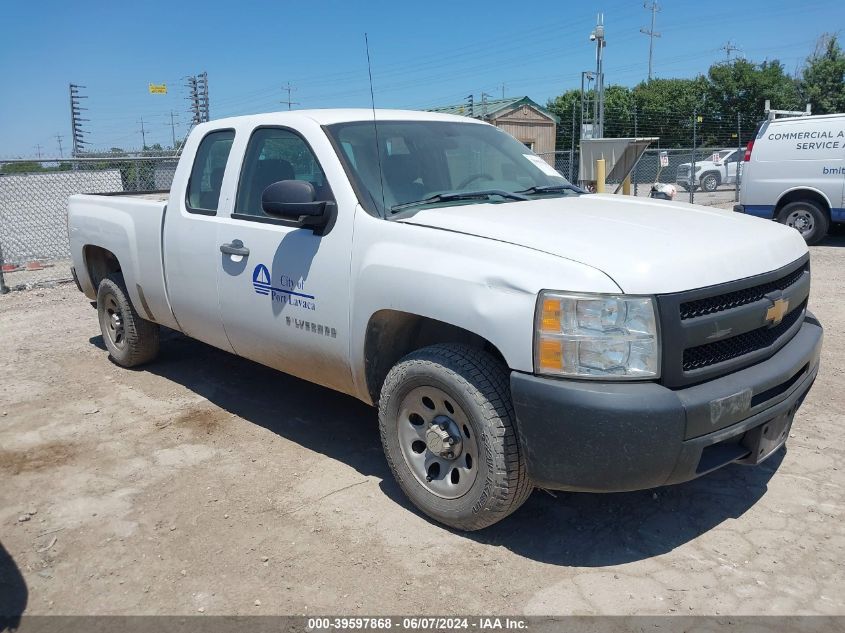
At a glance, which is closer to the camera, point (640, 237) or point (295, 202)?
point (640, 237)

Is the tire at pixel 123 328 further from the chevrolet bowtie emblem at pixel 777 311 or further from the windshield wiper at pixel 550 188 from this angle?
the chevrolet bowtie emblem at pixel 777 311

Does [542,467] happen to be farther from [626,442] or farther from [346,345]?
[346,345]

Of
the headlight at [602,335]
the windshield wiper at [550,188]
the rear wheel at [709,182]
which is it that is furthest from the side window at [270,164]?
the rear wheel at [709,182]

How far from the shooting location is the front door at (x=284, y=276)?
3688 millimetres

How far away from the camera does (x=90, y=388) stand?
18.7 feet

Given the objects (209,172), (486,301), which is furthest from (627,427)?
(209,172)

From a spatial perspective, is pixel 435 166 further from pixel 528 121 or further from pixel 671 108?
pixel 671 108

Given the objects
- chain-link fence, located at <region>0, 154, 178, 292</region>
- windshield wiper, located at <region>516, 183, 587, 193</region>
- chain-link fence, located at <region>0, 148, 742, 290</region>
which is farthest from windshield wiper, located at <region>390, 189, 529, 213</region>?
chain-link fence, located at <region>0, 154, 178, 292</region>

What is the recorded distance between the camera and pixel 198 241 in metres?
4.58

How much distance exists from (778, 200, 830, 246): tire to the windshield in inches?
342

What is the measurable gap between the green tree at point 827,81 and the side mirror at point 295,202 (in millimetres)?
42635

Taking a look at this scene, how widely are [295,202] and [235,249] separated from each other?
2.74 feet

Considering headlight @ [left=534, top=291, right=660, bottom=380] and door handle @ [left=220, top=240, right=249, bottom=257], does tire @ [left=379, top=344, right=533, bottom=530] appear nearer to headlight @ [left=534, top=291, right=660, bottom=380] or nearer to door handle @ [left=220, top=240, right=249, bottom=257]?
headlight @ [left=534, top=291, right=660, bottom=380]

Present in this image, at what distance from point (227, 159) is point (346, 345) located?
1686mm
